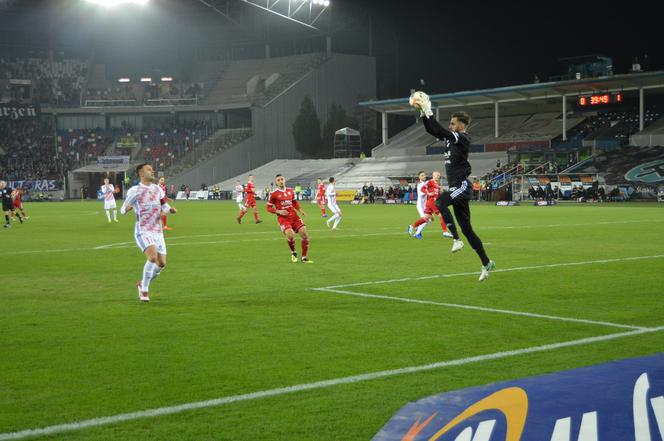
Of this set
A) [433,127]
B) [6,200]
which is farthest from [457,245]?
[6,200]

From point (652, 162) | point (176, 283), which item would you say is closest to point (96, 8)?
point (652, 162)

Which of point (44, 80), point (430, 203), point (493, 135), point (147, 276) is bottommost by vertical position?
point (147, 276)

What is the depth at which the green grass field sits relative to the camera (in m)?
5.94

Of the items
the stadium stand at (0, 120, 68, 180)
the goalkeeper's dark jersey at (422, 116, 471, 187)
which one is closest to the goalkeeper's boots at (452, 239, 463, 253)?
the goalkeeper's dark jersey at (422, 116, 471, 187)

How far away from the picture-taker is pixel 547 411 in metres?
5.31

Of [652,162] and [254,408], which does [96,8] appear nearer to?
[652,162]

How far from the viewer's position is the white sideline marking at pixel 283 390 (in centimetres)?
551

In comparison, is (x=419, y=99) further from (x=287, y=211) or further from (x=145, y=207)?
(x=287, y=211)

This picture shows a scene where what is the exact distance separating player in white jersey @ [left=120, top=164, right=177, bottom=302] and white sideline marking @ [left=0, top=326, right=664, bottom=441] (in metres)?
5.90

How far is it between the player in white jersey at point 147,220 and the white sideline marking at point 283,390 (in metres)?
5.90

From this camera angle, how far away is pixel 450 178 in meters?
12.5

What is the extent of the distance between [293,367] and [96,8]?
92.8 metres

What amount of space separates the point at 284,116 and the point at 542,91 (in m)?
29.4

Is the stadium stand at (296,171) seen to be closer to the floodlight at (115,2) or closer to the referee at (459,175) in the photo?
the floodlight at (115,2)
